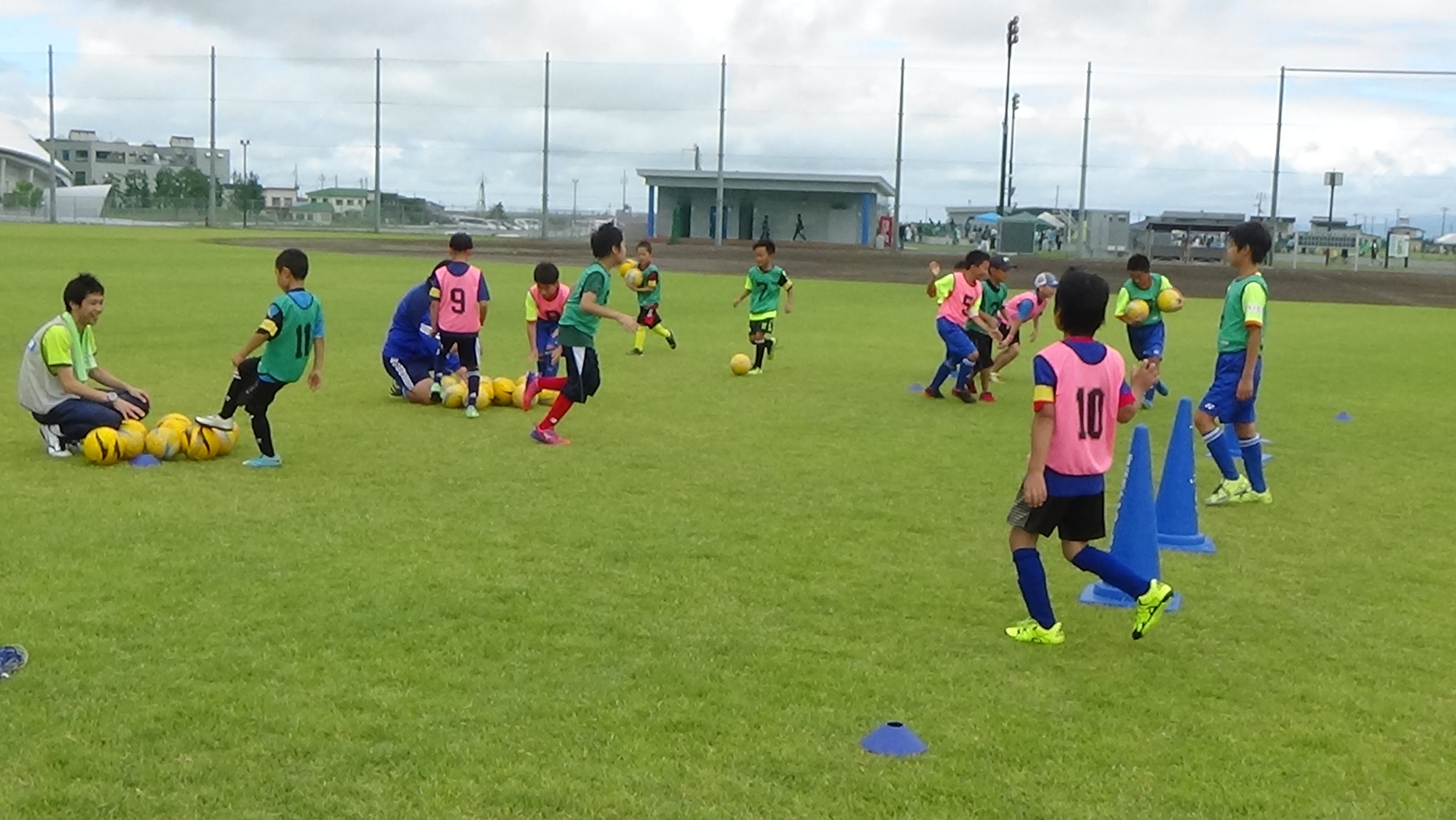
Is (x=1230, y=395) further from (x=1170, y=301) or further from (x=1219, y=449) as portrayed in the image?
(x=1170, y=301)

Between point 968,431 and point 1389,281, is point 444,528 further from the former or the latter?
point 1389,281

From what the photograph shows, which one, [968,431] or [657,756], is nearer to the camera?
[657,756]

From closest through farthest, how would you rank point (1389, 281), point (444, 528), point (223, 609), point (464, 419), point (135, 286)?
point (223, 609) → point (444, 528) → point (464, 419) → point (135, 286) → point (1389, 281)

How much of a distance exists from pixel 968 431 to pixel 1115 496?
111 inches

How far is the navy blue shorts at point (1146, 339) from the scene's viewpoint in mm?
13734

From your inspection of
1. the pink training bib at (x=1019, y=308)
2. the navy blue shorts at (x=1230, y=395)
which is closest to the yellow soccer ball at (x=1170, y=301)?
the pink training bib at (x=1019, y=308)

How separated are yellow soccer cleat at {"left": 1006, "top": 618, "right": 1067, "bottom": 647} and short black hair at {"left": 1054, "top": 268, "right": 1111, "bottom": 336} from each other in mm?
1260

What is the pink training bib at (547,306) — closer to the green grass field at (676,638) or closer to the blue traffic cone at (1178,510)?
the green grass field at (676,638)

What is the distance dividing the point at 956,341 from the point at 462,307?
192 inches

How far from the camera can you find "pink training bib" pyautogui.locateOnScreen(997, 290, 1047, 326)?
44.5 feet

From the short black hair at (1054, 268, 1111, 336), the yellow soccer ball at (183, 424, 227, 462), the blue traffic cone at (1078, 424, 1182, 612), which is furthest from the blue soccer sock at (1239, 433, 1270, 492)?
the yellow soccer ball at (183, 424, 227, 462)

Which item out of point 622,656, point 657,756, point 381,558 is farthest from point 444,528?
point 657,756

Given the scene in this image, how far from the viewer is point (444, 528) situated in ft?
24.2

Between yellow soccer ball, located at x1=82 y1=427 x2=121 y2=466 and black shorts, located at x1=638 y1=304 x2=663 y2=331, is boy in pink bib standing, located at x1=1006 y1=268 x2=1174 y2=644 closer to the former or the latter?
yellow soccer ball, located at x1=82 y1=427 x2=121 y2=466
